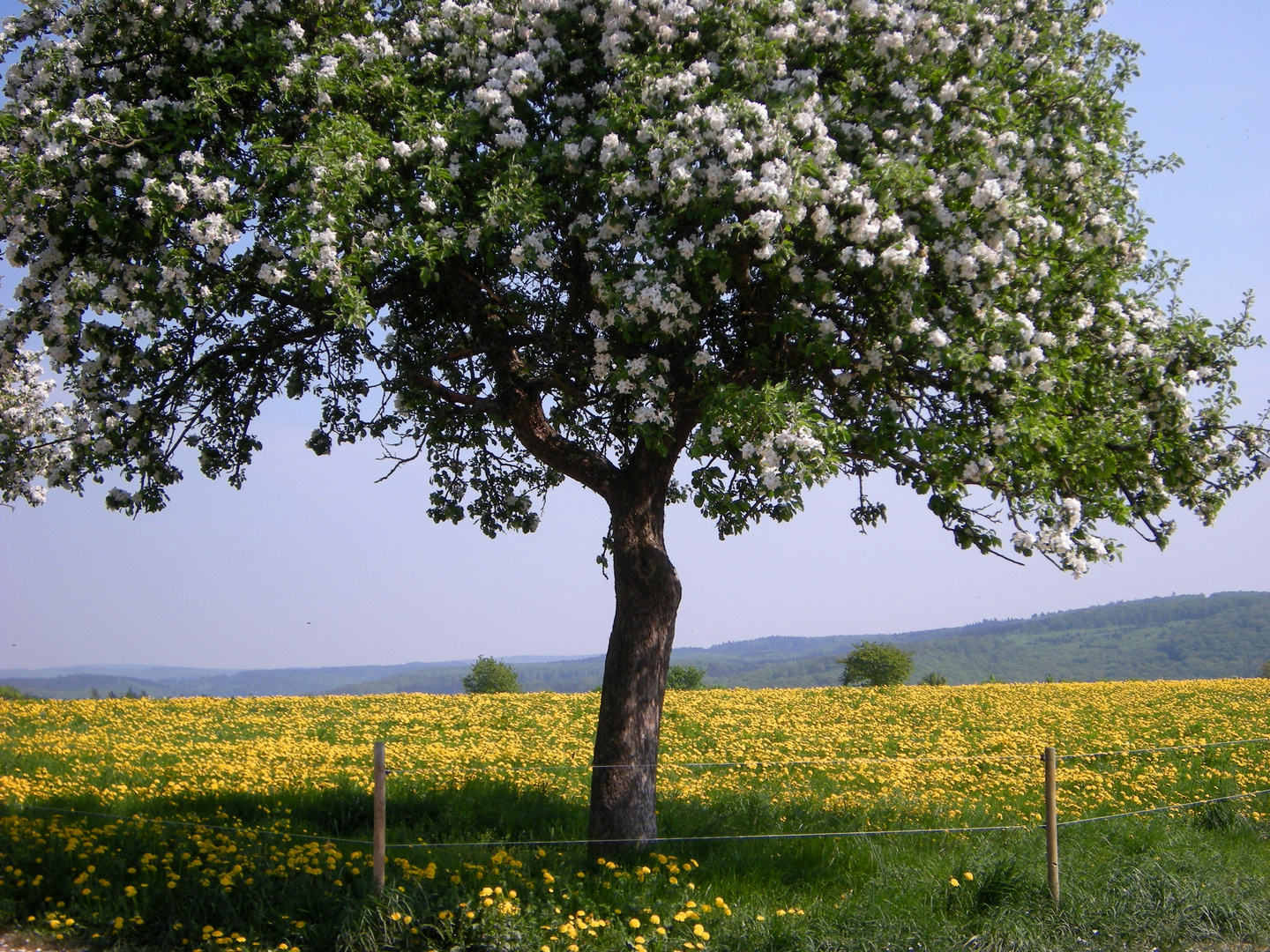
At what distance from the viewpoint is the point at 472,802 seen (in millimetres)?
12656

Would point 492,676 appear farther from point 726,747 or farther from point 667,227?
point 667,227

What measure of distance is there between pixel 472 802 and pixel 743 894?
4836 mm

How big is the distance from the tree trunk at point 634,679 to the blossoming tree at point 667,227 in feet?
0.14

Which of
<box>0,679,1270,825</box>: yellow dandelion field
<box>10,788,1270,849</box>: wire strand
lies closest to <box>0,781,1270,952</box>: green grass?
<box>10,788,1270,849</box>: wire strand

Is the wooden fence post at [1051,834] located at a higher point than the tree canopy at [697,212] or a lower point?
lower

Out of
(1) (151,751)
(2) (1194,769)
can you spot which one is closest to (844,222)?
(2) (1194,769)

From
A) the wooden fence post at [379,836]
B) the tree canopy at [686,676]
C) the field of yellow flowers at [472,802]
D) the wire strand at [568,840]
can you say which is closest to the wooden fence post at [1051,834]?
the field of yellow flowers at [472,802]

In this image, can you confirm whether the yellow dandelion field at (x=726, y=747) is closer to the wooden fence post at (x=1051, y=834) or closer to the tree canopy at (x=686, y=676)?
the wooden fence post at (x=1051, y=834)

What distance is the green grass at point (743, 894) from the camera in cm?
823

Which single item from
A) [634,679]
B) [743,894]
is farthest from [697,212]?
[743,894]

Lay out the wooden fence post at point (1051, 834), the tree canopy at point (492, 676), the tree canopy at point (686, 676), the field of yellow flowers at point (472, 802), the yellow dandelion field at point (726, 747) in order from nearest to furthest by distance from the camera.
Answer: the field of yellow flowers at point (472, 802), the wooden fence post at point (1051, 834), the yellow dandelion field at point (726, 747), the tree canopy at point (686, 676), the tree canopy at point (492, 676)

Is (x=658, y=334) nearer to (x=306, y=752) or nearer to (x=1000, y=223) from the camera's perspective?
(x=1000, y=223)

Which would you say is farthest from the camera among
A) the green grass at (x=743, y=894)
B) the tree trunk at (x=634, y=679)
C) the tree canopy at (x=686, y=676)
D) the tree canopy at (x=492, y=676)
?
the tree canopy at (x=492, y=676)

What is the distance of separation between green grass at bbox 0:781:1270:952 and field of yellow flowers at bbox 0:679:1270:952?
4 centimetres
